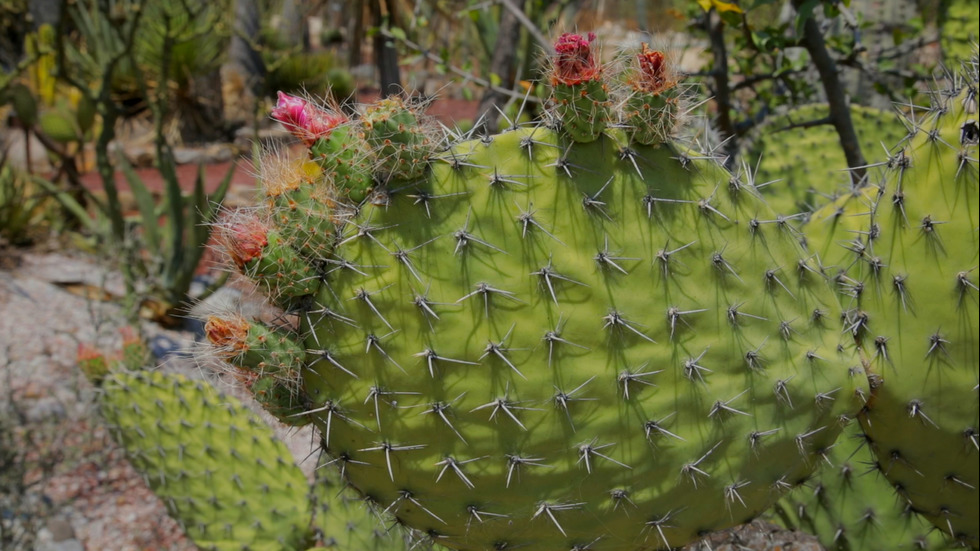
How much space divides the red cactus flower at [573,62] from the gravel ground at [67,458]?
89cm

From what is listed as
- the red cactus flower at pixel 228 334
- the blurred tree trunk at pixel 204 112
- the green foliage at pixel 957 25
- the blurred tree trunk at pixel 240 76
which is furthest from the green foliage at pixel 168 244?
the blurred tree trunk at pixel 240 76

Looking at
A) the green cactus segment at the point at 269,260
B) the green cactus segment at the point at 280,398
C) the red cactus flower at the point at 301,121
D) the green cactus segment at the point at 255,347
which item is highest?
the red cactus flower at the point at 301,121

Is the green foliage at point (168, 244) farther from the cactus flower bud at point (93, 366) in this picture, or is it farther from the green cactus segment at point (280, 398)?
the green cactus segment at point (280, 398)

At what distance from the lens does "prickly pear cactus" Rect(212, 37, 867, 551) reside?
50.0 inches

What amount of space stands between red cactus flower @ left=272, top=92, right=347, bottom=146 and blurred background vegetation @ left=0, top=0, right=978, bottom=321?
88mm

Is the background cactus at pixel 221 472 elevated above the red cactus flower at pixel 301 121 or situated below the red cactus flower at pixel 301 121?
below

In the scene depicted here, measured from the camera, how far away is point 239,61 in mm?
14398

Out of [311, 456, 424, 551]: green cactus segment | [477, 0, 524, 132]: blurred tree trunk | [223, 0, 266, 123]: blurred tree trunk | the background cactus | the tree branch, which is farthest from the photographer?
[223, 0, 266, 123]: blurred tree trunk

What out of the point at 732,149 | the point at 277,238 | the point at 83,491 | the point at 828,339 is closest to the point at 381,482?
the point at 277,238

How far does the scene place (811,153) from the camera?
2.97m

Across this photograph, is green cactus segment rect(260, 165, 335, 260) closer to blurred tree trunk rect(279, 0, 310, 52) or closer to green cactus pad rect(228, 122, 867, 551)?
green cactus pad rect(228, 122, 867, 551)

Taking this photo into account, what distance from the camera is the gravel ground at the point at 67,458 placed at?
3.10 metres

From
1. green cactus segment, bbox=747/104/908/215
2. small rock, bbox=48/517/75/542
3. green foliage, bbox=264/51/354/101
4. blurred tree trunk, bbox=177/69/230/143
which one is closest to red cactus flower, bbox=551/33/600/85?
green cactus segment, bbox=747/104/908/215

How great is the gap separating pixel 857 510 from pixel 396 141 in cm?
128
